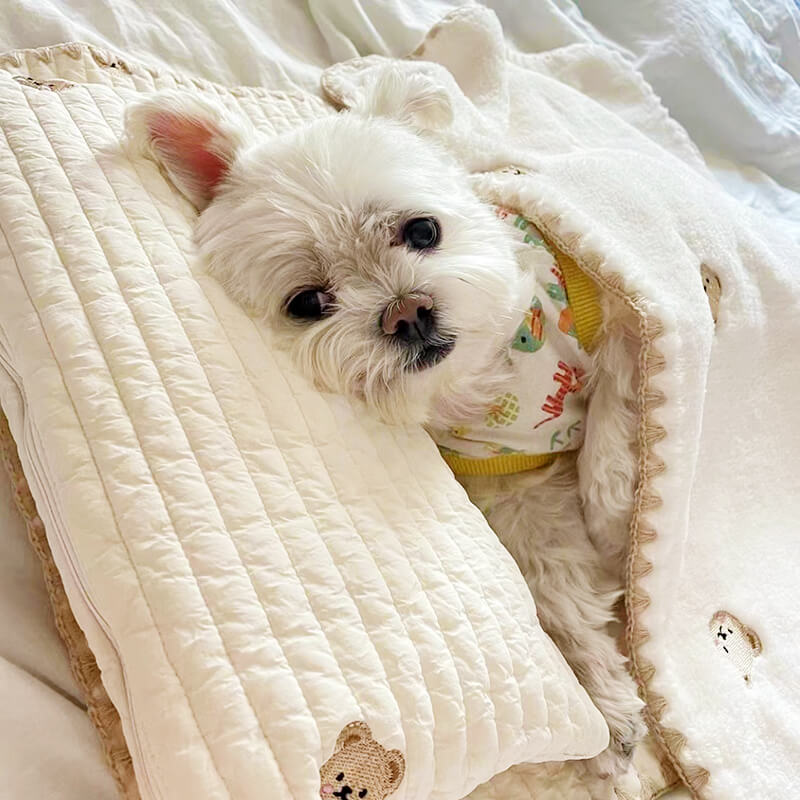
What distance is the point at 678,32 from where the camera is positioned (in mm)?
2184

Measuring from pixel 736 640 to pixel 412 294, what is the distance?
880 millimetres

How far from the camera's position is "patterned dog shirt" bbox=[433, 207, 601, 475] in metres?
1.36

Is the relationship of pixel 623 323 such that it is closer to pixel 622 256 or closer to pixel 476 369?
pixel 622 256

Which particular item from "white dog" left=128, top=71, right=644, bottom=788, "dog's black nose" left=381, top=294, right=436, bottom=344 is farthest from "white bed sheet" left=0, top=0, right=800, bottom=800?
"dog's black nose" left=381, top=294, right=436, bottom=344

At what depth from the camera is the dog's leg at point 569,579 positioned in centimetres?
126

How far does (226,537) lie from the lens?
936mm

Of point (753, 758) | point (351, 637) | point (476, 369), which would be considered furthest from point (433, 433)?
point (753, 758)

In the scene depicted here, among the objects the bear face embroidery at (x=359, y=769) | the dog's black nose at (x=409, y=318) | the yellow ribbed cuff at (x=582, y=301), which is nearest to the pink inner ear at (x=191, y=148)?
the dog's black nose at (x=409, y=318)

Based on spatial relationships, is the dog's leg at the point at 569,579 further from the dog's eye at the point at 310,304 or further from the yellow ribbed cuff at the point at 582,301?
the dog's eye at the point at 310,304

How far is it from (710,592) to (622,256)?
64 cm

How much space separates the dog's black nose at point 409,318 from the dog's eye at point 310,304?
103 millimetres

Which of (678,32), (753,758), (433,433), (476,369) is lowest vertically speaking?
(753,758)

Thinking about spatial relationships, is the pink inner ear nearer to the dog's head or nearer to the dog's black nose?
the dog's head

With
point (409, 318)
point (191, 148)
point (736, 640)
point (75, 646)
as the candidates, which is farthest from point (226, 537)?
point (736, 640)
